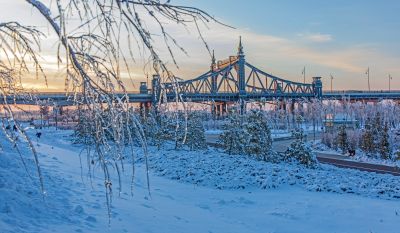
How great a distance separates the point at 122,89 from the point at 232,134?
24545 millimetres

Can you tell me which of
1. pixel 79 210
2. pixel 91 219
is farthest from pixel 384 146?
pixel 91 219

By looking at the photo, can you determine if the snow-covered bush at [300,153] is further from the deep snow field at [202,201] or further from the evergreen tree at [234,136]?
the deep snow field at [202,201]

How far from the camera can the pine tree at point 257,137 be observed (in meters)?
24.7

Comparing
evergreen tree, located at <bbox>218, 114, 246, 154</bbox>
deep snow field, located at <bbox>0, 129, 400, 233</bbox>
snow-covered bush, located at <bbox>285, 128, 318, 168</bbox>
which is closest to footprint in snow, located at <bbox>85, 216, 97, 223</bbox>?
deep snow field, located at <bbox>0, 129, 400, 233</bbox>

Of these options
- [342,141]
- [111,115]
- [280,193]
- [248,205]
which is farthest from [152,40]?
[342,141]

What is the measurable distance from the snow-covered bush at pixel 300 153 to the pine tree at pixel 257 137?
1359mm

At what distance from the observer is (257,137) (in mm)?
24797

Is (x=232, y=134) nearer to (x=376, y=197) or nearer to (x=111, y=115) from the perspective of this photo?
(x=376, y=197)

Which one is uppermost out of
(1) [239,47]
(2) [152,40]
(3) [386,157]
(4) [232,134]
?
(1) [239,47]

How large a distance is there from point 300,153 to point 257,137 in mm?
2672

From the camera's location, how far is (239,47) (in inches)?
3452

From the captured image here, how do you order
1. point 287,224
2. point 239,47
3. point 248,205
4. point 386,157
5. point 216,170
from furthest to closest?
point 239,47 → point 386,157 → point 216,170 → point 248,205 → point 287,224

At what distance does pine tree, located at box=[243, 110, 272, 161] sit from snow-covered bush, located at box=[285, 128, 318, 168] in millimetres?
1359

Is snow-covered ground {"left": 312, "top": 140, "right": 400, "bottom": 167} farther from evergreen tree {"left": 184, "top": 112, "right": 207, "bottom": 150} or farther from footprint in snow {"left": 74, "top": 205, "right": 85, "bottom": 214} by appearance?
footprint in snow {"left": 74, "top": 205, "right": 85, "bottom": 214}
